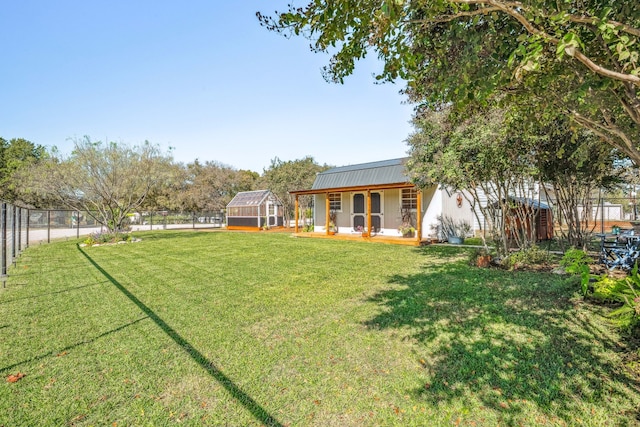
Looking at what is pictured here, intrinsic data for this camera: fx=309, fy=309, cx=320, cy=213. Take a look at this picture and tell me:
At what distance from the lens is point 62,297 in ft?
18.3

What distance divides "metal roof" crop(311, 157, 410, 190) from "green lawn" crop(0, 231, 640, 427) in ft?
28.4

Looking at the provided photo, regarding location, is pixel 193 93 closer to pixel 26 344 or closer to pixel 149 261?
pixel 149 261

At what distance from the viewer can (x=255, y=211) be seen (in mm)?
23781

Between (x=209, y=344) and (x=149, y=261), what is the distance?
23.7 feet

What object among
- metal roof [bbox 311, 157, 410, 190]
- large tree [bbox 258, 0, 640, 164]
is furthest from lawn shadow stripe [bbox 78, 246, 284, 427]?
metal roof [bbox 311, 157, 410, 190]

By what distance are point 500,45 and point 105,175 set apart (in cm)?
1676

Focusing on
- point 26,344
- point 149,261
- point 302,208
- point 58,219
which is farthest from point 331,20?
point 58,219

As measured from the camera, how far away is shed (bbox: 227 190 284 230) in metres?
23.7

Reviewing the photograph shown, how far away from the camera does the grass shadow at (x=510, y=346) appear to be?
2502 mm

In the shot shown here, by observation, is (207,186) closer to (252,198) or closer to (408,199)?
(252,198)

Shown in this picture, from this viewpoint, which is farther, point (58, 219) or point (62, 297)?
point (58, 219)

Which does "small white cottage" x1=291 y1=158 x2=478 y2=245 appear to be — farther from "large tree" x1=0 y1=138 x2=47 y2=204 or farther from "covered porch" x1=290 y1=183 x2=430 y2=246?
"large tree" x1=0 y1=138 x2=47 y2=204

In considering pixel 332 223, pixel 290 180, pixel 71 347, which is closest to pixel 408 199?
pixel 332 223

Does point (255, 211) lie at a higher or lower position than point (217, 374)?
higher
